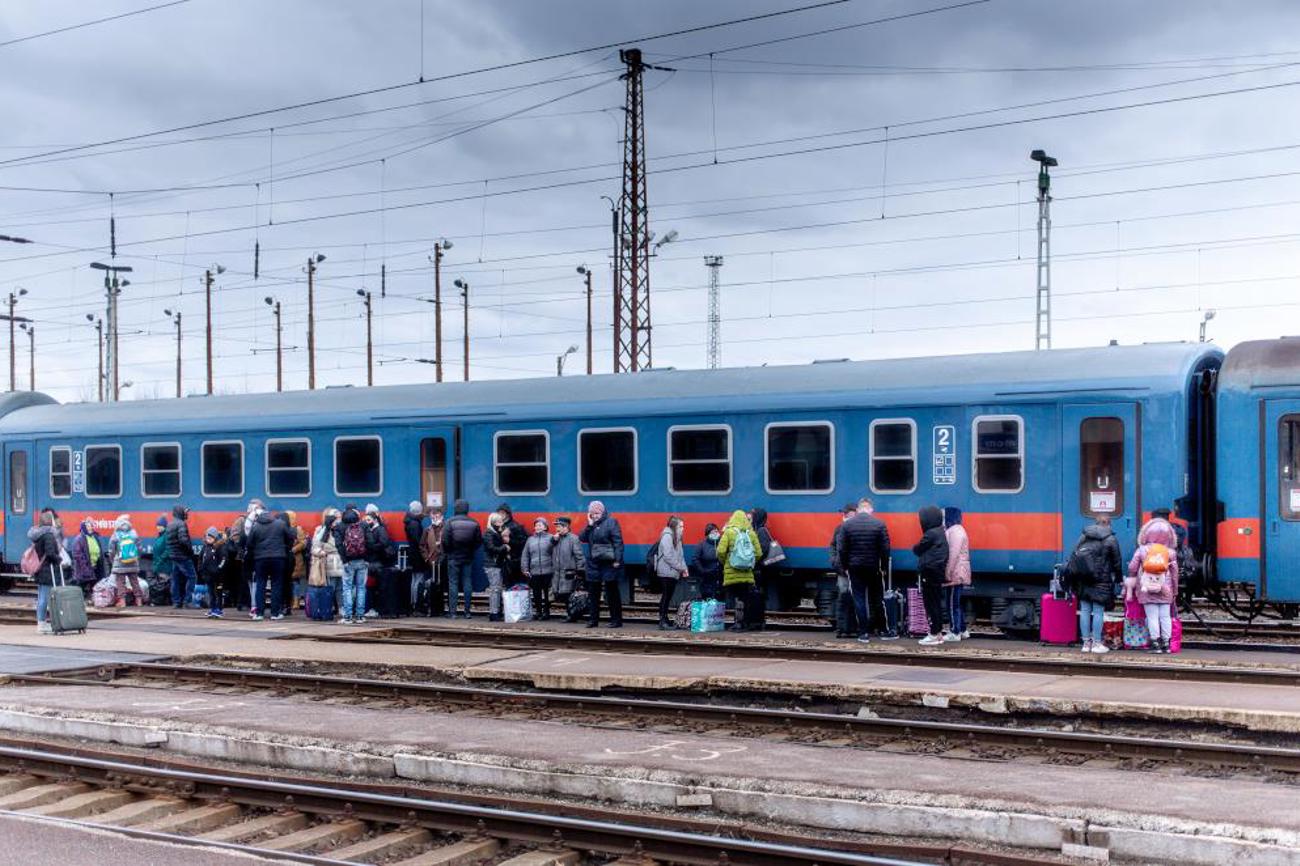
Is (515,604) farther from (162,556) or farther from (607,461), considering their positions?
(162,556)

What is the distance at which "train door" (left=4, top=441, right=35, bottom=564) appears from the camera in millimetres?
28141

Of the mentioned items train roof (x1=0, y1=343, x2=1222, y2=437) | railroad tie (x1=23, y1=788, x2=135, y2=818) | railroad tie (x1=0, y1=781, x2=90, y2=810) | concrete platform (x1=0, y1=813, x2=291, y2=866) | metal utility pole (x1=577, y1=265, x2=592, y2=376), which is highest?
metal utility pole (x1=577, y1=265, x2=592, y2=376)

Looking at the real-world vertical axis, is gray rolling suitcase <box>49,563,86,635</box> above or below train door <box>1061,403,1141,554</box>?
below

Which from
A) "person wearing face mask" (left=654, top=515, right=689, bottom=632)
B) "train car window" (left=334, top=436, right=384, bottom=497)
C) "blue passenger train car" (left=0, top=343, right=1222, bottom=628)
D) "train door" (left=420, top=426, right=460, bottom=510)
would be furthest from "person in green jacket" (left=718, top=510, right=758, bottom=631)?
"train car window" (left=334, top=436, right=384, bottom=497)

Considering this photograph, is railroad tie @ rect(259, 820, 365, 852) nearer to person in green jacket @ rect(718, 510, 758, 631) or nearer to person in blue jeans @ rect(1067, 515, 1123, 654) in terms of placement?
person in blue jeans @ rect(1067, 515, 1123, 654)

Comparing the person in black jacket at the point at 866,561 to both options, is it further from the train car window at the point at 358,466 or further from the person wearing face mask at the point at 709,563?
the train car window at the point at 358,466

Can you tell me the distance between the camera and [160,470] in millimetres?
26125

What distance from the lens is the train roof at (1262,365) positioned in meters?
16.5

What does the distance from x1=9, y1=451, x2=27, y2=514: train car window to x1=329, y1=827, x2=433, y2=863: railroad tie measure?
22.0 m

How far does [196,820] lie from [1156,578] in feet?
34.8

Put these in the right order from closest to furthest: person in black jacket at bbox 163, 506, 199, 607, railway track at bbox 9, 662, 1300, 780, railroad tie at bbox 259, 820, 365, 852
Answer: railroad tie at bbox 259, 820, 365, 852
railway track at bbox 9, 662, 1300, 780
person in black jacket at bbox 163, 506, 199, 607

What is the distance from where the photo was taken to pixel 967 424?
59.6 ft

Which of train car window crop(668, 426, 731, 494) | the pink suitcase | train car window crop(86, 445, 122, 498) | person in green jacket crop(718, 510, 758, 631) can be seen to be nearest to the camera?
the pink suitcase

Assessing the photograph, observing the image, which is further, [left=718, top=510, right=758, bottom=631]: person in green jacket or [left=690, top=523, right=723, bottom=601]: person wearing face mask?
[left=690, top=523, right=723, bottom=601]: person wearing face mask
